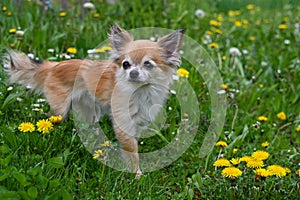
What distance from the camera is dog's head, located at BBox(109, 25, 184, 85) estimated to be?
11.5ft

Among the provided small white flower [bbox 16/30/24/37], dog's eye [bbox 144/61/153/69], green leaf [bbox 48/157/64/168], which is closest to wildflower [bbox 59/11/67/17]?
small white flower [bbox 16/30/24/37]

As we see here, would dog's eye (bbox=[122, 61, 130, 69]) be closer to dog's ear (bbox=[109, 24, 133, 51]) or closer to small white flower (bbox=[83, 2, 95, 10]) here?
dog's ear (bbox=[109, 24, 133, 51])

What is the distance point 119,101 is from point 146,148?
427 mm

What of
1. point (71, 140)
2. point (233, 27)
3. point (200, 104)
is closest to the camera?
point (71, 140)

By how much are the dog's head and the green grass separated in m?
0.56

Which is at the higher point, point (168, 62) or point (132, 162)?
point (168, 62)

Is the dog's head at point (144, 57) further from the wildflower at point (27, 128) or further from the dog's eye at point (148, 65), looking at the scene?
the wildflower at point (27, 128)

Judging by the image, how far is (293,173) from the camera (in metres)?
3.58

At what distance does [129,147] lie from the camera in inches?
147

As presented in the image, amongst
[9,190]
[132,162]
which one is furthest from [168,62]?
[9,190]

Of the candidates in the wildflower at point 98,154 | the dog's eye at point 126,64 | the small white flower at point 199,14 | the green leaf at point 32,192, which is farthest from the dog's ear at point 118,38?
the small white flower at point 199,14

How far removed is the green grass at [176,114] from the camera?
3152 mm

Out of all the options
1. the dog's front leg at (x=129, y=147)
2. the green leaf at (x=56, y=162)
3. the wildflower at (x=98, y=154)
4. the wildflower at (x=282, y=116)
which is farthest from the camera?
the wildflower at (x=282, y=116)

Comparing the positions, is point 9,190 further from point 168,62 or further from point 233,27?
point 233,27
